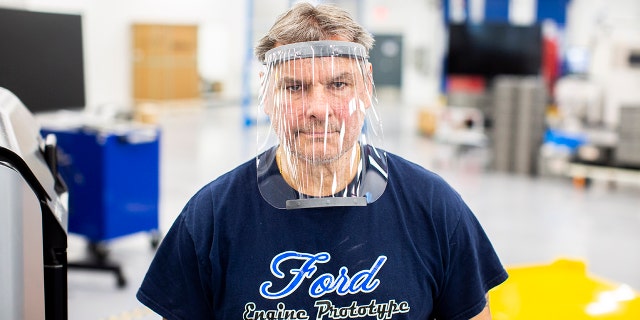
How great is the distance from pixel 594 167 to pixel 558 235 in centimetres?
216

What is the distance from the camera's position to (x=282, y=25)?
1399mm

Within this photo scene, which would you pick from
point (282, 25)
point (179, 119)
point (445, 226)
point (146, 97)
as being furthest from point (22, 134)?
point (146, 97)

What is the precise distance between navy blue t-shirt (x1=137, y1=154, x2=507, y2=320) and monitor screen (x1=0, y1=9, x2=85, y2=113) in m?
2.21

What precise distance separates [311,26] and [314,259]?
0.47 meters

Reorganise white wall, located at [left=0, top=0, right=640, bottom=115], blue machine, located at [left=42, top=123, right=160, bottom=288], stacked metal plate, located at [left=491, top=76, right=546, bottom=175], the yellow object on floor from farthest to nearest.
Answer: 1. white wall, located at [left=0, top=0, right=640, bottom=115]
2. stacked metal plate, located at [left=491, top=76, right=546, bottom=175]
3. blue machine, located at [left=42, top=123, right=160, bottom=288]
4. the yellow object on floor

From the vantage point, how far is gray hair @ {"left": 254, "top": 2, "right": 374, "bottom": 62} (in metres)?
1.38

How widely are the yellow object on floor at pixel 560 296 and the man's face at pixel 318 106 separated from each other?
81 cm

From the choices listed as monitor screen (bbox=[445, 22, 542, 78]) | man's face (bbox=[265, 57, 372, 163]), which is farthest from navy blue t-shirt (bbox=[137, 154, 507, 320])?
monitor screen (bbox=[445, 22, 542, 78])

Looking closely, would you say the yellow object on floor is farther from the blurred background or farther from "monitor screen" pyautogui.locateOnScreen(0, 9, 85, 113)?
"monitor screen" pyautogui.locateOnScreen(0, 9, 85, 113)

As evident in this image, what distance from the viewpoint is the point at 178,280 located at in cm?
138

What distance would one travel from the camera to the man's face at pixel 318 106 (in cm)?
135

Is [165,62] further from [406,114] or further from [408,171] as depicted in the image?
[408,171]

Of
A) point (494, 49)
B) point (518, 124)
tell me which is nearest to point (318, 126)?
point (518, 124)

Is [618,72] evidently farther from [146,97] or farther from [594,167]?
[146,97]
